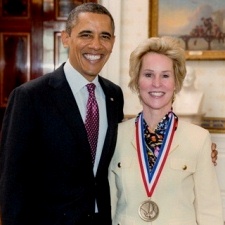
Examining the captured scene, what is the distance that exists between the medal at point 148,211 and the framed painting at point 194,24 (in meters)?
2.97

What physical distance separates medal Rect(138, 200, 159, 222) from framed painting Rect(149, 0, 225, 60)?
117 inches

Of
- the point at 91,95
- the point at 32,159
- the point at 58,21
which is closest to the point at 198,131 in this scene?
the point at 91,95

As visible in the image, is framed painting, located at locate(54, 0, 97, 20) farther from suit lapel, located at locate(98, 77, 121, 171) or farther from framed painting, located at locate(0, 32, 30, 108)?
suit lapel, located at locate(98, 77, 121, 171)

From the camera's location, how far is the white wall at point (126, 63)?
15.6 feet

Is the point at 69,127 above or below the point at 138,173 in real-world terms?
above

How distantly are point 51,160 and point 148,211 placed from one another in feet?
1.53

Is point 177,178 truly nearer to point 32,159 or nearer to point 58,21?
point 32,159

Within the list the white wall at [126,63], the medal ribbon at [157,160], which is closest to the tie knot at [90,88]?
the medal ribbon at [157,160]

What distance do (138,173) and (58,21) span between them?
3.39 metres

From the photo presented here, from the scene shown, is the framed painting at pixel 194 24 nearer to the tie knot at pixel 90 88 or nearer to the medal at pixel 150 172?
the tie knot at pixel 90 88

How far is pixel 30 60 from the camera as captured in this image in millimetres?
5160

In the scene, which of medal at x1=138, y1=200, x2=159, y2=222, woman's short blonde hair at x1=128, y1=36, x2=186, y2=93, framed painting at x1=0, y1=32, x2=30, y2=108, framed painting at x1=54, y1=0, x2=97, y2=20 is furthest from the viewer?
framed painting at x1=0, y1=32, x2=30, y2=108

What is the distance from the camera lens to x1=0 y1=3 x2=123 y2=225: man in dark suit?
1969 mm

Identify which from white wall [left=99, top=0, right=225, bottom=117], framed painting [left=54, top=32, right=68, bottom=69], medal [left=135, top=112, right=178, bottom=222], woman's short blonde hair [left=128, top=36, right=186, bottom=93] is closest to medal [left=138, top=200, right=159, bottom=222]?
medal [left=135, top=112, right=178, bottom=222]
